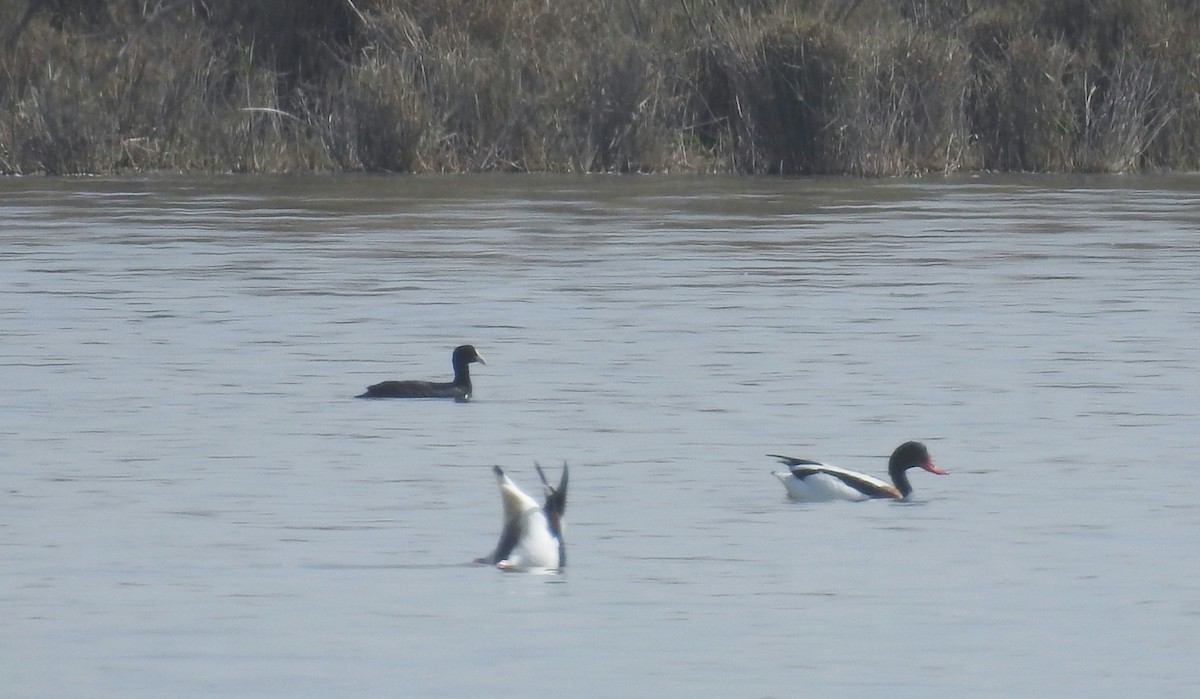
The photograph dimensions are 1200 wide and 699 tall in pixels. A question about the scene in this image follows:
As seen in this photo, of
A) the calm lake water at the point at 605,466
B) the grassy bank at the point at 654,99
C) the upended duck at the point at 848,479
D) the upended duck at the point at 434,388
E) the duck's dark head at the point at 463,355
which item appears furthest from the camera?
the grassy bank at the point at 654,99

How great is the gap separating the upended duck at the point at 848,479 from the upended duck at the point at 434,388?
233cm

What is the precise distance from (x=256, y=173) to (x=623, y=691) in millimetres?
21557

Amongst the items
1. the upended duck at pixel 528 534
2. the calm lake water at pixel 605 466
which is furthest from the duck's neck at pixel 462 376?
the upended duck at pixel 528 534

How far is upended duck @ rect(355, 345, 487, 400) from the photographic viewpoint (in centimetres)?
1081

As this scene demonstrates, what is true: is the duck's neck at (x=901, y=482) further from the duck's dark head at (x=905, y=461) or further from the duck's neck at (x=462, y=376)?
the duck's neck at (x=462, y=376)

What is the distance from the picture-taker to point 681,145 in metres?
26.7

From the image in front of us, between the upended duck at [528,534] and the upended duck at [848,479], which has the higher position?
the upended duck at [528,534]

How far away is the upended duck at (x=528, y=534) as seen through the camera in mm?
7164

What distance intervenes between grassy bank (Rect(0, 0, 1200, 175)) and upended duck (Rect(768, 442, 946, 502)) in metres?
16.9

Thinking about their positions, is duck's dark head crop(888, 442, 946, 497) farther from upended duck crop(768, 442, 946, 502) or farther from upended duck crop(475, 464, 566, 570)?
upended duck crop(475, 464, 566, 570)

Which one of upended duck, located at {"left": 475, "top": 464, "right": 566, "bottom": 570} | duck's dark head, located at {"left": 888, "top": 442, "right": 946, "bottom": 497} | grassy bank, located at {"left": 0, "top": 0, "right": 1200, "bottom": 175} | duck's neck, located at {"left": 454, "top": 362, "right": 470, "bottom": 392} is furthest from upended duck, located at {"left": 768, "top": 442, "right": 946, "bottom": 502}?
grassy bank, located at {"left": 0, "top": 0, "right": 1200, "bottom": 175}

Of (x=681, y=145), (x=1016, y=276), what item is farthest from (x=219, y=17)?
(x=1016, y=276)

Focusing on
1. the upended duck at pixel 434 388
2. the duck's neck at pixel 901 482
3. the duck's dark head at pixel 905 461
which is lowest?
the upended duck at pixel 434 388

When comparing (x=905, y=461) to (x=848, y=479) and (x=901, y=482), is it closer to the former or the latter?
(x=901, y=482)
